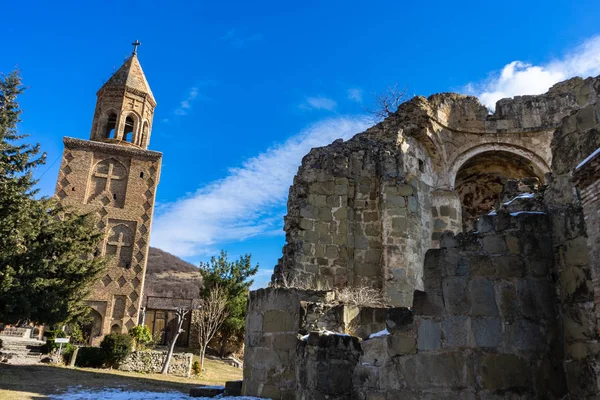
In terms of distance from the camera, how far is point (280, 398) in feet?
20.7

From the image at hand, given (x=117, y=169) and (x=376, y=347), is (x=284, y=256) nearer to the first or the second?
(x=376, y=347)

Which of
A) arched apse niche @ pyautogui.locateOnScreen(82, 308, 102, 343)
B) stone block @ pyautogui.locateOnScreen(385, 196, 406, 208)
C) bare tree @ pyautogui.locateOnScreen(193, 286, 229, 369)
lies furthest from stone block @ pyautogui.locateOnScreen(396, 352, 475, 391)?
arched apse niche @ pyautogui.locateOnScreen(82, 308, 102, 343)

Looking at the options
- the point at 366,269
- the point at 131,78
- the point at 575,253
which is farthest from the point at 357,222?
the point at 131,78

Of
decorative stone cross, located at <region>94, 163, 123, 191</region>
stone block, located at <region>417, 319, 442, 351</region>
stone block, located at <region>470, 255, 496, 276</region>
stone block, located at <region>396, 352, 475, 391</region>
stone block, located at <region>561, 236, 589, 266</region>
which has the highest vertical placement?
decorative stone cross, located at <region>94, 163, 123, 191</region>

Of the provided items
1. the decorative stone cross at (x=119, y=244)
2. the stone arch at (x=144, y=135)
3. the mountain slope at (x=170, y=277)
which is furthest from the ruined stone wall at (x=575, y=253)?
the mountain slope at (x=170, y=277)

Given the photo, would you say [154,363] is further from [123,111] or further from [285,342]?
[123,111]

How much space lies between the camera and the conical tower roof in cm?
3553

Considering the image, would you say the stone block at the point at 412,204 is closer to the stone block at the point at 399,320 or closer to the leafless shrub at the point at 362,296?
the leafless shrub at the point at 362,296

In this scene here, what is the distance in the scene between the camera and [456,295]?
411 centimetres

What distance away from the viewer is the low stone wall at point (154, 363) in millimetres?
19245

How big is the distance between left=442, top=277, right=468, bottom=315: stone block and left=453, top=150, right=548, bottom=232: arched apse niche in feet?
31.5

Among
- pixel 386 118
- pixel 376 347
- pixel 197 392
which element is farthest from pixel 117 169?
pixel 376 347

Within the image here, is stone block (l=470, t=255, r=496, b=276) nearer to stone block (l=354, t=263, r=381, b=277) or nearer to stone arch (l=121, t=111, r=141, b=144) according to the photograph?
stone block (l=354, t=263, r=381, b=277)

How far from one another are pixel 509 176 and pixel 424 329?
11.7 m
